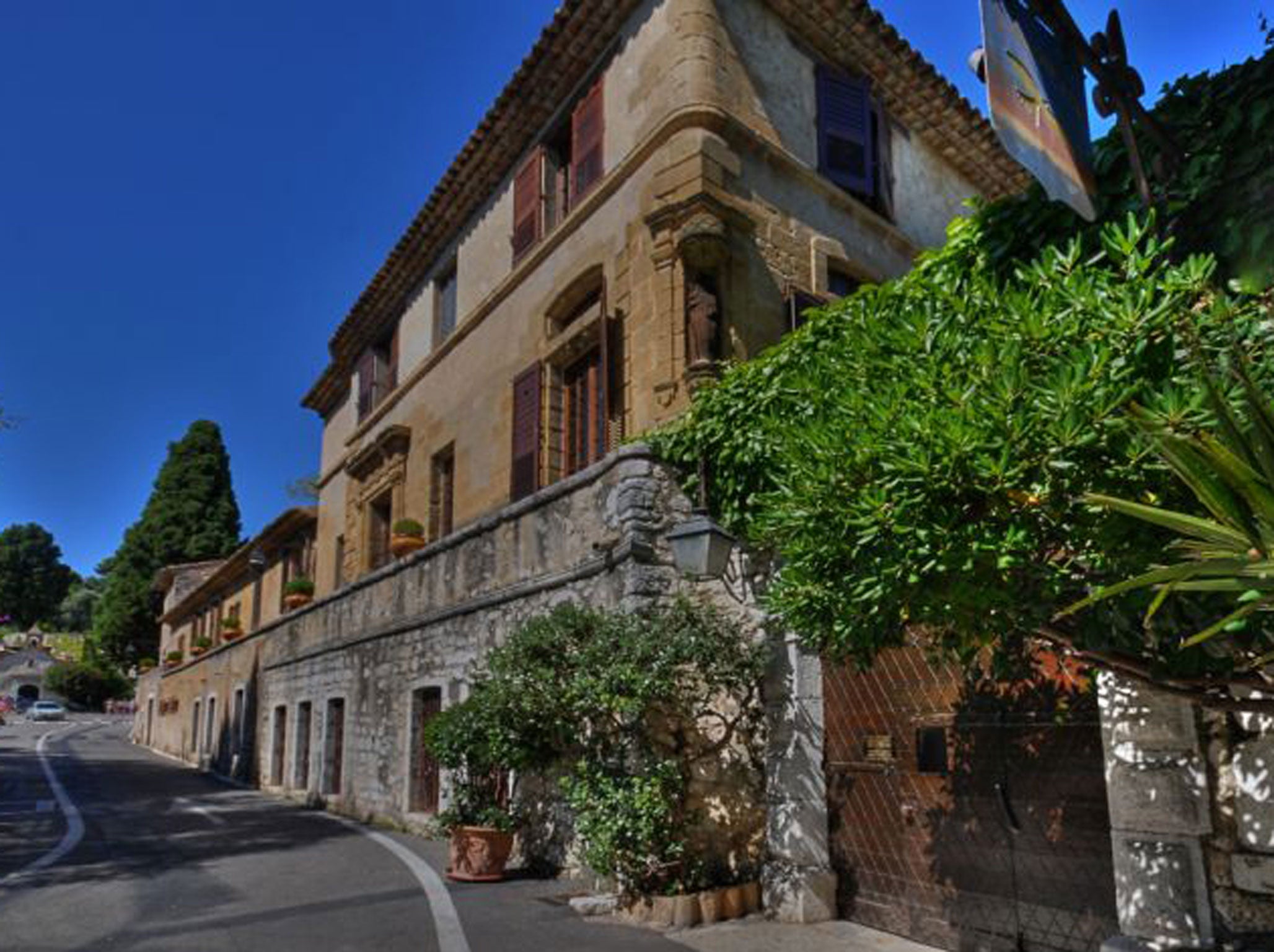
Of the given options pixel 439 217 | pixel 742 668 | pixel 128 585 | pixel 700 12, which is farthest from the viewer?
pixel 128 585

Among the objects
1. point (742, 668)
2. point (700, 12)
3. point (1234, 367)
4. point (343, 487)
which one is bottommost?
point (742, 668)

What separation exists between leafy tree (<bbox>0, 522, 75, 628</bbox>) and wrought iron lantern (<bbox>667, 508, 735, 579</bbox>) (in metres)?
95.2

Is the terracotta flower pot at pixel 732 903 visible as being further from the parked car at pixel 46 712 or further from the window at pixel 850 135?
the parked car at pixel 46 712

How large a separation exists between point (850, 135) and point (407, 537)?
8.58 metres

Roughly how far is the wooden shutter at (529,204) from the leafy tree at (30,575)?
8912 centimetres

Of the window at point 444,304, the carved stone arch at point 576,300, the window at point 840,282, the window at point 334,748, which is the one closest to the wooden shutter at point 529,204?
the carved stone arch at point 576,300

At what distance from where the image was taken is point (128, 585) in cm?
5009

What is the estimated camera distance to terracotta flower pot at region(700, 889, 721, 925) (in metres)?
6.71

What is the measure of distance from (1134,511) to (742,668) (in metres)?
4.81

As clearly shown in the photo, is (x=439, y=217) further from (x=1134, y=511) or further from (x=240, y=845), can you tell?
(x=1134, y=511)

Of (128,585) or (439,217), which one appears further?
(128,585)

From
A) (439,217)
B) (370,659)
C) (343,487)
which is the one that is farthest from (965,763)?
(343,487)

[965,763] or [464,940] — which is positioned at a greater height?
[965,763]

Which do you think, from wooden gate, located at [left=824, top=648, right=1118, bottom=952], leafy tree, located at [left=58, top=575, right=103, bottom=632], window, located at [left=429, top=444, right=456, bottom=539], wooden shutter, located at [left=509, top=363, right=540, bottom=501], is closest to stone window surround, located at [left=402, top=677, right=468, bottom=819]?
wooden shutter, located at [left=509, top=363, right=540, bottom=501]
